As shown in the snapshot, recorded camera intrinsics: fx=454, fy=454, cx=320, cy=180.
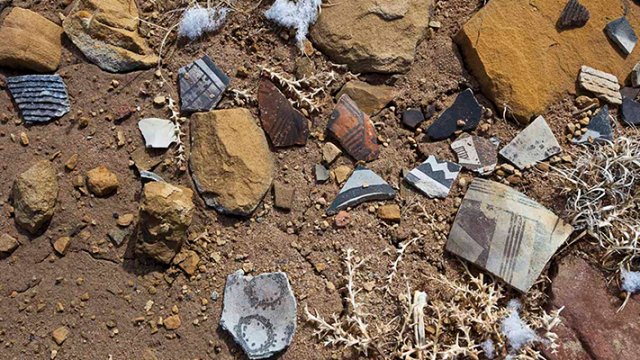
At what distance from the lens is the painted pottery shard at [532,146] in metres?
2.31

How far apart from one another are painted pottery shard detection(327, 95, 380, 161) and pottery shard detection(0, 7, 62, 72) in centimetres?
144

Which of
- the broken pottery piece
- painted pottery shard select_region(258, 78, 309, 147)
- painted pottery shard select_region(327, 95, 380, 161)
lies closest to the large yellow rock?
painted pottery shard select_region(327, 95, 380, 161)

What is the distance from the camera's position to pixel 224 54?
7.75 ft

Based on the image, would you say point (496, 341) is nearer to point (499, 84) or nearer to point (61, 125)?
point (499, 84)

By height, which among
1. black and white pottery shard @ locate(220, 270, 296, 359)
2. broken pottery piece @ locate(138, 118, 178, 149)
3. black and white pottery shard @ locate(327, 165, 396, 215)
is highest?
black and white pottery shard @ locate(327, 165, 396, 215)

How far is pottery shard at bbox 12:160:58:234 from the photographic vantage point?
2.08 metres

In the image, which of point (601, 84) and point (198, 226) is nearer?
point (198, 226)

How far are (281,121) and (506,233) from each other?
122cm

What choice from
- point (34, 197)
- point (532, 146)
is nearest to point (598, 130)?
point (532, 146)

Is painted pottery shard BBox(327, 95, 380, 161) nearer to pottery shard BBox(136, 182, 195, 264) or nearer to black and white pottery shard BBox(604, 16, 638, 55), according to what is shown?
pottery shard BBox(136, 182, 195, 264)

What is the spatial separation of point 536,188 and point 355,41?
1193 millimetres

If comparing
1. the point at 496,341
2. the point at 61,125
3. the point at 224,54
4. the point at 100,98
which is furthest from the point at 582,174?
the point at 61,125

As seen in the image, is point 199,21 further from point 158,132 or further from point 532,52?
point 532,52

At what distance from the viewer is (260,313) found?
6.90 feet
